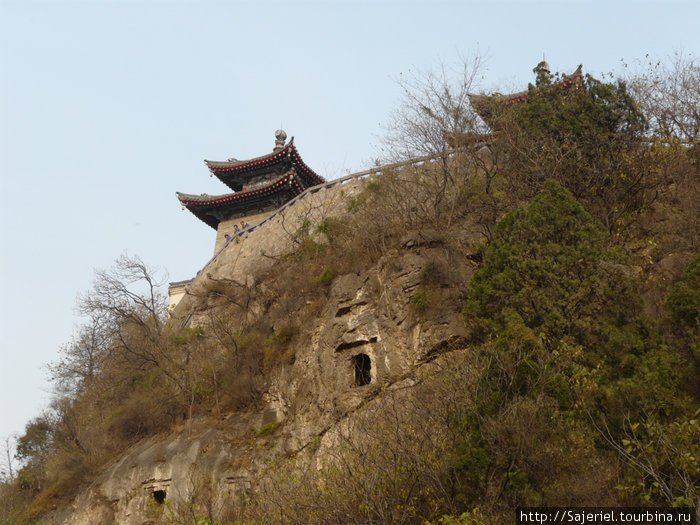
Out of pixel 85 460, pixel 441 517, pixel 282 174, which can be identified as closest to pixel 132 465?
pixel 85 460

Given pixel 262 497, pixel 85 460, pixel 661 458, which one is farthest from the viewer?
pixel 85 460

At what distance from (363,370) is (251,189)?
19.3 meters

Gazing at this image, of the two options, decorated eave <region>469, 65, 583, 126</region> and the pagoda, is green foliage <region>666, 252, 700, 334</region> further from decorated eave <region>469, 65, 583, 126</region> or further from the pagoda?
the pagoda

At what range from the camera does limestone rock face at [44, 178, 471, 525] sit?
1449 centimetres

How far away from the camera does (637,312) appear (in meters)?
11.5

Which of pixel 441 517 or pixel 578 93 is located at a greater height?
pixel 578 93

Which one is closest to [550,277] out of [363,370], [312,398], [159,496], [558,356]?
[558,356]

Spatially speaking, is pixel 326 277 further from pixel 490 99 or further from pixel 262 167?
pixel 262 167

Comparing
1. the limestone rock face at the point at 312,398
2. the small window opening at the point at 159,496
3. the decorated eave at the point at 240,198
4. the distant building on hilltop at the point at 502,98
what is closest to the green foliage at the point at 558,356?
the limestone rock face at the point at 312,398

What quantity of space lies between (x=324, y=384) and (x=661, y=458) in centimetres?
854

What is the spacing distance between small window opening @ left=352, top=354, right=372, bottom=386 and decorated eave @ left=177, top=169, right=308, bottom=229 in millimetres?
17680

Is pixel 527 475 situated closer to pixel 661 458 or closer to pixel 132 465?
pixel 661 458

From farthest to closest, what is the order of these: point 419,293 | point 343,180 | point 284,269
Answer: point 343,180 < point 284,269 < point 419,293

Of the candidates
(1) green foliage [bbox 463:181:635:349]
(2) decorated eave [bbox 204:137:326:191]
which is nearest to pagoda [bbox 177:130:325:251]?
(2) decorated eave [bbox 204:137:326:191]
